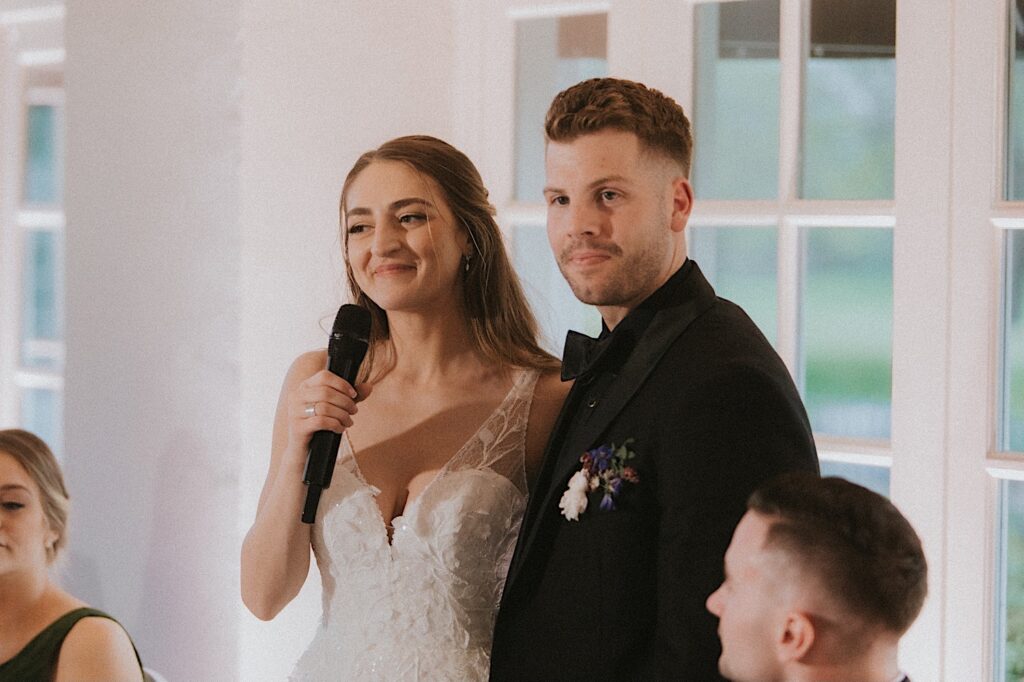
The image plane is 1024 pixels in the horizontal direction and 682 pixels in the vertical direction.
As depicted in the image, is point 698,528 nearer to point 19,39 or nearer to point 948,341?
point 948,341

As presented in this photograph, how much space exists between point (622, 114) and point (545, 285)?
52.4 inches

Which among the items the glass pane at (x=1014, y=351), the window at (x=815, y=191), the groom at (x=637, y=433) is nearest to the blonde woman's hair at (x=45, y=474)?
the groom at (x=637, y=433)

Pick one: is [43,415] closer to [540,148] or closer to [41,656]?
[41,656]

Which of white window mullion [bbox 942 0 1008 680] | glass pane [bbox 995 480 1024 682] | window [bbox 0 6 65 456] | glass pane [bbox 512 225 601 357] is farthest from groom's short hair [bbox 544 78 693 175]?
window [bbox 0 6 65 456]

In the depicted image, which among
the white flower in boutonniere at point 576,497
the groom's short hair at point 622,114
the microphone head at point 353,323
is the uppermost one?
the groom's short hair at point 622,114

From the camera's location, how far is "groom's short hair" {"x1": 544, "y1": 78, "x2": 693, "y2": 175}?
1.78 m

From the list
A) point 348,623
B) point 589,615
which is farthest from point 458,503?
point 589,615

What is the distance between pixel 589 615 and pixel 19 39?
332 centimetres

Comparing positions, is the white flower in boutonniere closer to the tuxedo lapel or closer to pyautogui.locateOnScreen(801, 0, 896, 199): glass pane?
the tuxedo lapel

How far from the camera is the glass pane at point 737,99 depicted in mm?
2705

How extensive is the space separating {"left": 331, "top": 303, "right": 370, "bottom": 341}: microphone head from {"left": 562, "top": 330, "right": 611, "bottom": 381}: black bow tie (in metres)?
0.34

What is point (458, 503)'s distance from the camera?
7.14 feet

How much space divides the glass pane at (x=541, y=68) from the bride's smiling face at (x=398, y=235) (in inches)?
34.0

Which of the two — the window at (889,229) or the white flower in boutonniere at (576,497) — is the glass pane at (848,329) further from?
the white flower in boutonniere at (576,497)
